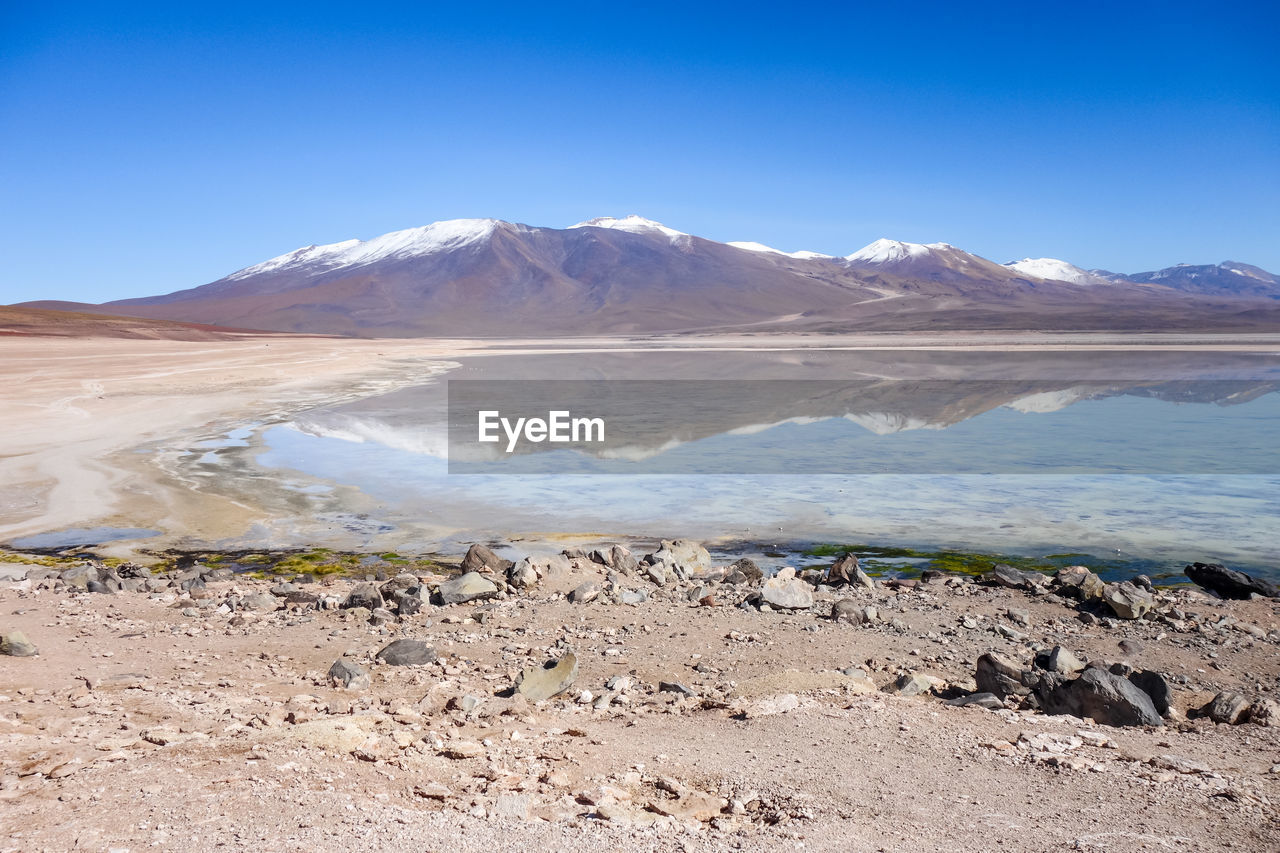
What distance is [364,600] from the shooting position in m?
6.68

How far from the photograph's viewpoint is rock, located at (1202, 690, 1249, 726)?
14.7 ft

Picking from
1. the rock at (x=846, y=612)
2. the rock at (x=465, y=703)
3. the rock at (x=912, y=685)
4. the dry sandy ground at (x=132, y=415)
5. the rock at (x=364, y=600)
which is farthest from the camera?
the dry sandy ground at (x=132, y=415)

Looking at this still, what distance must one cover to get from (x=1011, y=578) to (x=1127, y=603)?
1.01 m

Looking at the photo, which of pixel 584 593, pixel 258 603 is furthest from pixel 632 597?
pixel 258 603

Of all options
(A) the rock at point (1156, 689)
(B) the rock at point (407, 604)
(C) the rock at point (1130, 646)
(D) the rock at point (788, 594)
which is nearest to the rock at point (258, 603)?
(B) the rock at point (407, 604)

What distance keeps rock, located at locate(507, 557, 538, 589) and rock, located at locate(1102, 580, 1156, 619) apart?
3961 millimetres

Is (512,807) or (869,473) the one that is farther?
(869,473)

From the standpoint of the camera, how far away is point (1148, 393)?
2428cm

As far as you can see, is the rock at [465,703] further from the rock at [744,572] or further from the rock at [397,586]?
the rock at [744,572]

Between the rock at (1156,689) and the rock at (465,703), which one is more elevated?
the rock at (1156,689)

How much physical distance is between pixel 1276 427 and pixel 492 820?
58.9 feet

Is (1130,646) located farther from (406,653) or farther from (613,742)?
(406,653)

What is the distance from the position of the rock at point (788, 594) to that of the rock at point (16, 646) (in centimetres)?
442

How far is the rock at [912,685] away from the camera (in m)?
4.98
